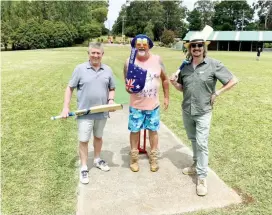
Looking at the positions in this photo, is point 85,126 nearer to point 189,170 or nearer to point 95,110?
point 95,110

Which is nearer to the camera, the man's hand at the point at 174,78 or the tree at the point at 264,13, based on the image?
the man's hand at the point at 174,78

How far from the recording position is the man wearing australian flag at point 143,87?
Answer: 3635mm

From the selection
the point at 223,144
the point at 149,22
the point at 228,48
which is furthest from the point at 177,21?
the point at 223,144

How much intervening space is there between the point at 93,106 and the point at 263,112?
5.44 m

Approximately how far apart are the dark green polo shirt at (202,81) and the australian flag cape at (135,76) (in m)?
0.50

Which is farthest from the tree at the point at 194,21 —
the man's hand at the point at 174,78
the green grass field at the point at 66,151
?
the man's hand at the point at 174,78

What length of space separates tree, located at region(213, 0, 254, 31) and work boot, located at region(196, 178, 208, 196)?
8462 cm

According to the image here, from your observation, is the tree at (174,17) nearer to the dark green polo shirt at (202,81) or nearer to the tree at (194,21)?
the tree at (194,21)

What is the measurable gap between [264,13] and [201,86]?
9527 cm

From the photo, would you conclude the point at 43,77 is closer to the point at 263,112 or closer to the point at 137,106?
the point at 263,112

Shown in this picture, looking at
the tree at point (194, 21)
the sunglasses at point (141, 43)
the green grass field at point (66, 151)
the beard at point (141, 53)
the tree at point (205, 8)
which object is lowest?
the green grass field at point (66, 151)

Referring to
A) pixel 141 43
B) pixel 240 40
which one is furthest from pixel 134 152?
pixel 240 40

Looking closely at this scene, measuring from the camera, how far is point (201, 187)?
11.6ft

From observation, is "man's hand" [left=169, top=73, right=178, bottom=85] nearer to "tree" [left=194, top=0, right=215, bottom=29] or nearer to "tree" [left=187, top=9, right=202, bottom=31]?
"tree" [left=187, top=9, right=202, bottom=31]
